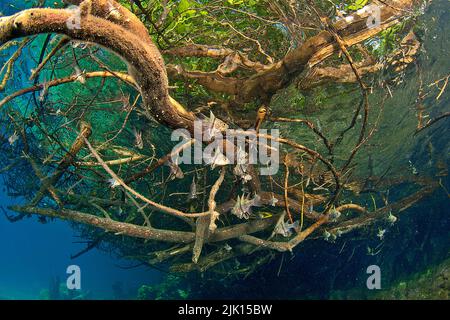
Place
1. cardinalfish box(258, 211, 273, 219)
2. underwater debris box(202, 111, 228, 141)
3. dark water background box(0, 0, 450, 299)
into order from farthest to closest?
1. dark water background box(0, 0, 450, 299)
2. cardinalfish box(258, 211, 273, 219)
3. underwater debris box(202, 111, 228, 141)

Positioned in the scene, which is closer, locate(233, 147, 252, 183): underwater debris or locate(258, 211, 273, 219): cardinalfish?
locate(233, 147, 252, 183): underwater debris

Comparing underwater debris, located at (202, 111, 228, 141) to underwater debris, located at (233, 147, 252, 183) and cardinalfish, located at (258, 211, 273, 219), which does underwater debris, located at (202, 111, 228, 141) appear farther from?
cardinalfish, located at (258, 211, 273, 219)

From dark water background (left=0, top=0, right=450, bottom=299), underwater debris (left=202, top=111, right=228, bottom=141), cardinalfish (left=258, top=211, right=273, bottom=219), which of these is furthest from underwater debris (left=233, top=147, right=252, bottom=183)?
dark water background (left=0, top=0, right=450, bottom=299)

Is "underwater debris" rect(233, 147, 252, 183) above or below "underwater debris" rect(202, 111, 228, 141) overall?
below

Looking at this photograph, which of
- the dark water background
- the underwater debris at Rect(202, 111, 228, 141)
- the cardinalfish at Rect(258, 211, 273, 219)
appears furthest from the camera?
the dark water background

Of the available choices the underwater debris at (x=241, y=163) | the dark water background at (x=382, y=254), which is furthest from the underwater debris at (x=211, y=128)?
the dark water background at (x=382, y=254)

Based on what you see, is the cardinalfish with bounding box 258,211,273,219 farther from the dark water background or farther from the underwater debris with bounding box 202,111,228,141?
the dark water background

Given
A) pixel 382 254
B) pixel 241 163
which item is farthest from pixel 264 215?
pixel 382 254

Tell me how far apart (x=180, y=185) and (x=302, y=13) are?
19.4ft

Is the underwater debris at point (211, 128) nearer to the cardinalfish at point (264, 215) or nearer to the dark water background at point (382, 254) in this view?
the cardinalfish at point (264, 215)

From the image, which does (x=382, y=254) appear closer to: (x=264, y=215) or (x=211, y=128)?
(x=264, y=215)

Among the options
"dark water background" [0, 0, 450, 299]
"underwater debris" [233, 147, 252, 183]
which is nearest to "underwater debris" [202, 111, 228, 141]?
"underwater debris" [233, 147, 252, 183]
